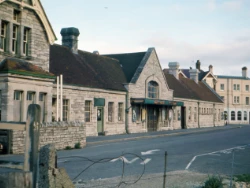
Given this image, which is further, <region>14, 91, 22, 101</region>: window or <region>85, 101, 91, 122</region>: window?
<region>85, 101, 91, 122</region>: window

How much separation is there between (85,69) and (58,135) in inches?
471

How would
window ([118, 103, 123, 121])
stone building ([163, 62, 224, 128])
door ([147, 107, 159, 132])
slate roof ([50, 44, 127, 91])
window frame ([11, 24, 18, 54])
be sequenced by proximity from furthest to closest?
stone building ([163, 62, 224, 128]) → door ([147, 107, 159, 132]) → window ([118, 103, 123, 121]) → slate roof ([50, 44, 127, 91]) → window frame ([11, 24, 18, 54])

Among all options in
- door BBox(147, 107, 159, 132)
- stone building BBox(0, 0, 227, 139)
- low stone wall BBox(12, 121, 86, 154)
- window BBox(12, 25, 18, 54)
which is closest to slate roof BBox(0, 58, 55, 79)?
stone building BBox(0, 0, 227, 139)

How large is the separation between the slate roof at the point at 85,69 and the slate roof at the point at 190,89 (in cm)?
1202

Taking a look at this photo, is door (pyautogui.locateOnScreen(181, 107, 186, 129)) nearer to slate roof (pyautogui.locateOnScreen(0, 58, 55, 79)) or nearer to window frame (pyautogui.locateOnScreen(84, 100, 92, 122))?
window frame (pyautogui.locateOnScreen(84, 100, 92, 122))

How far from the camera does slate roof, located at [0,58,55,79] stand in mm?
17941

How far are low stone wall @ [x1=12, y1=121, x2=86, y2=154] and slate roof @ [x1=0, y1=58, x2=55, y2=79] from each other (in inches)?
113

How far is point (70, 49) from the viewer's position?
31.0 metres

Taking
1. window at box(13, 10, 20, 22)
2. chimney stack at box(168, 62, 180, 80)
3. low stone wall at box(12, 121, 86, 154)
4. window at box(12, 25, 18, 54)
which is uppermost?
chimney stack at box(168, 62, 180, 80)

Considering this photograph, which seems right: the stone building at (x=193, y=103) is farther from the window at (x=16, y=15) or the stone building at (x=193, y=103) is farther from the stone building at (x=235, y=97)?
the window at (x=16, y=15)

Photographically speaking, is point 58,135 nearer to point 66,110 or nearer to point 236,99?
point 66,110

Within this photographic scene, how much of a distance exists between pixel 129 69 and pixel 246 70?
5862cm

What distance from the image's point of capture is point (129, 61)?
38.1 m

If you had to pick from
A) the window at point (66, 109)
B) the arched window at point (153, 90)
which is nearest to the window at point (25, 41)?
the window at point (66, 109)
